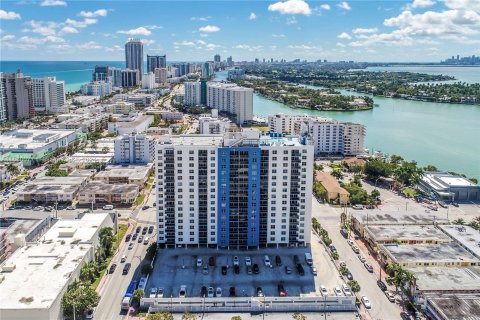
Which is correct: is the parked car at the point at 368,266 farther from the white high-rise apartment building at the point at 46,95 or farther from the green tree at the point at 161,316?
the white high-rise apartment building at the point at 46,95

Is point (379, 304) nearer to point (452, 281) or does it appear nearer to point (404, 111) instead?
point (452, 281)

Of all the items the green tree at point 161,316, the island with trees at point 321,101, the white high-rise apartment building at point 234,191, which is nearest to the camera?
the green tree at point 161,316

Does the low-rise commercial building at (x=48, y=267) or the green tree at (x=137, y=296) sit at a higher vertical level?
the low-rise commercial building at (x=48, y=267)

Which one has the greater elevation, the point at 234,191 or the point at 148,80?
the point at 148,80

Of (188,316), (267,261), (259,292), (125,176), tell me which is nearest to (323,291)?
(259,292)

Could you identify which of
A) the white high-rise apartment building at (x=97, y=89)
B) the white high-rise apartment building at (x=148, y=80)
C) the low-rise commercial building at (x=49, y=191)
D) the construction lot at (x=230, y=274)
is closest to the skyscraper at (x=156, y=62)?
the white high-rise apartment building at (x=148, y=80)

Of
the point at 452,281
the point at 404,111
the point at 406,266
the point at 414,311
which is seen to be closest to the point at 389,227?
the point at 406,266

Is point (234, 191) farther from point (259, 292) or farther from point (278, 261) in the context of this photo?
point (259, 292)
